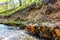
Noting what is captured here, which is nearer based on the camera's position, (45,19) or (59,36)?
(59,36)

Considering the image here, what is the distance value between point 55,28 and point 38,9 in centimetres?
580

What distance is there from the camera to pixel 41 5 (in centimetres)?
1250

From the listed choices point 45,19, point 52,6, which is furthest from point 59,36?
point 52,6

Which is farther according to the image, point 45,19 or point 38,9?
point 38,9

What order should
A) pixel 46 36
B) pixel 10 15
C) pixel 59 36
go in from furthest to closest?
pixel 10 15 → pixel 46 36 → pixel 59 36

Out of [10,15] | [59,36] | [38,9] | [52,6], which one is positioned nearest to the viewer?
[59,36]

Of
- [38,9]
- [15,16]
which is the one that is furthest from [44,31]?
[15,16]

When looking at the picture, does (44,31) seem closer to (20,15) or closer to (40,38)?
(40,38)

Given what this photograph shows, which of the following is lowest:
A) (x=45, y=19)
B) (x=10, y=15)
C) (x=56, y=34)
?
(x=10, y=15)

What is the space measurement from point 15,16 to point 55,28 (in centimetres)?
681

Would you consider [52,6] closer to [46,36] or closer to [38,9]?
[38,9]

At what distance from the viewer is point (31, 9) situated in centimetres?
1291

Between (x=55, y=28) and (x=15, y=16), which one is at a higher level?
(x=55, y=28)

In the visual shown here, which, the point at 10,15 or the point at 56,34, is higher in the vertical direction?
the point at 56,34
